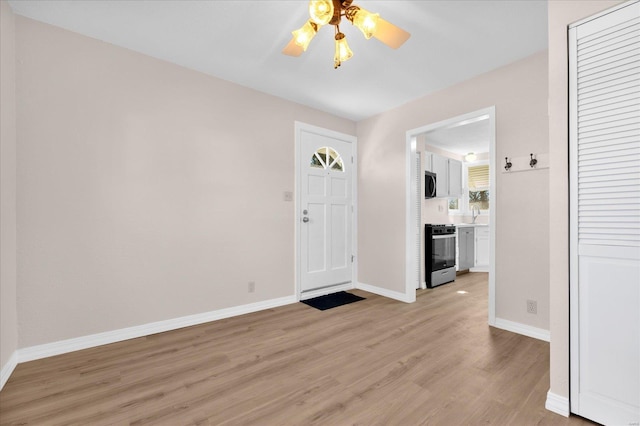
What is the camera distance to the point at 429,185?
4.84 meters

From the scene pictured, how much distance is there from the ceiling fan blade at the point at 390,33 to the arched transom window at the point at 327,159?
7.29 ft

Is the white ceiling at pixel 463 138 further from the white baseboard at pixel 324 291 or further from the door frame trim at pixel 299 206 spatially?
the white baseboard at pixel 324 291

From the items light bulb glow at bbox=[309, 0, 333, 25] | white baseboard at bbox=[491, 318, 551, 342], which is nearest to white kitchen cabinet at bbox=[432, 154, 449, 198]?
white baseboard at bbox=[491, 318, 551, 342]

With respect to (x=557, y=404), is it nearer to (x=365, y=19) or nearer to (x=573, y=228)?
(x=573, y=228)

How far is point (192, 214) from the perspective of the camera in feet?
9.38

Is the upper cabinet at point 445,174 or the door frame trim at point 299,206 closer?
the door frame trim at point 299,206

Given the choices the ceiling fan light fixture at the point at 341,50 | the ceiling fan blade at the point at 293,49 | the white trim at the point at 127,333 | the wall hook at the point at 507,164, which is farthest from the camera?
the wall hook at the point at 507,164

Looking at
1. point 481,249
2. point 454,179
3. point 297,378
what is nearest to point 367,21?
point 297,378

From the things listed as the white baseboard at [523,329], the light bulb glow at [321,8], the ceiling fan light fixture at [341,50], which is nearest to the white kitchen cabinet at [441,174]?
the white baseboard at [523,329]

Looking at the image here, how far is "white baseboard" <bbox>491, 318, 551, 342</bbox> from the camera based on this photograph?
250cm

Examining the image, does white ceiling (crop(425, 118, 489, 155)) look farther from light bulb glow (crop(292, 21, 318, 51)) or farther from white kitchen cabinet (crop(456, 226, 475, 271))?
light bulb glow (crop(292, 21, 318, 51))

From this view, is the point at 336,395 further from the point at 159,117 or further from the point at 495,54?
the point at 495,54

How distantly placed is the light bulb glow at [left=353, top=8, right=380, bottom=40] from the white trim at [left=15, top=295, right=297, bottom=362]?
2857mm

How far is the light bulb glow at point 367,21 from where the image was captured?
5.03 feet
